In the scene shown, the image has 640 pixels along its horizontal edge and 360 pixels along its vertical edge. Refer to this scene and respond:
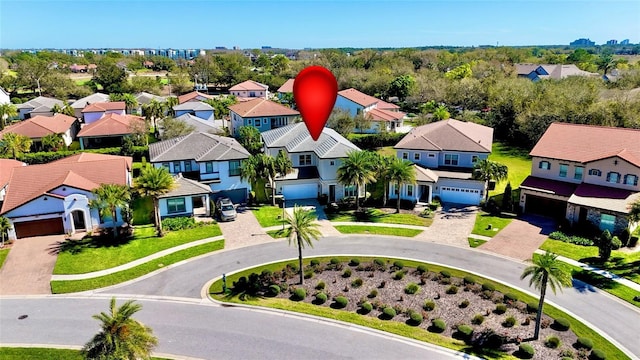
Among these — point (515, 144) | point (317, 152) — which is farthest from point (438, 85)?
point (317, 152)

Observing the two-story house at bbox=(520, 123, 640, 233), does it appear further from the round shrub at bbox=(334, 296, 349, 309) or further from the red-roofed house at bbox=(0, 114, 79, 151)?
the red-roofed house at bbox=(0, 114, 79, 151)

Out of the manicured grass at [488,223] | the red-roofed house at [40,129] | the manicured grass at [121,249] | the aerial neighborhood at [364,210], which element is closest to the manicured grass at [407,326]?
the aerial neighborhood at [364,210]

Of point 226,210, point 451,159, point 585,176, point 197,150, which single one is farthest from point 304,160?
point 585,176

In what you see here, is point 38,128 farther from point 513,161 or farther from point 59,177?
point 513,161

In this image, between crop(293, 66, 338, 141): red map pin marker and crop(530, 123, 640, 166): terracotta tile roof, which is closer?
crop(293, 66, 338, 141): red map pin marker

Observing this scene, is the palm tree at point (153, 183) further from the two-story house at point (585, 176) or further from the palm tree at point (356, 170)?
the two-story house at point (585, 176)

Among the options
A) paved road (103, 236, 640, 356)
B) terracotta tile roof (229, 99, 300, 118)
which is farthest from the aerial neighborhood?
terracotta tile roof (229, 99, 300, 118)

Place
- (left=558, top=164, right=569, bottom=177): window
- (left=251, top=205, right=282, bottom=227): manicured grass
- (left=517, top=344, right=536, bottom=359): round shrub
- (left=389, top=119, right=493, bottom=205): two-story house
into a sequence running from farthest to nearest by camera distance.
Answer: (left=389, top=119, right=493, bottom=205): two-story house < (left=558, top=164, right=569, bottom=177): window < (left=251, top=205, right=282, bottom=227): manicured grass < (left=517, top=344, right=536, bottom=359): round shrub
